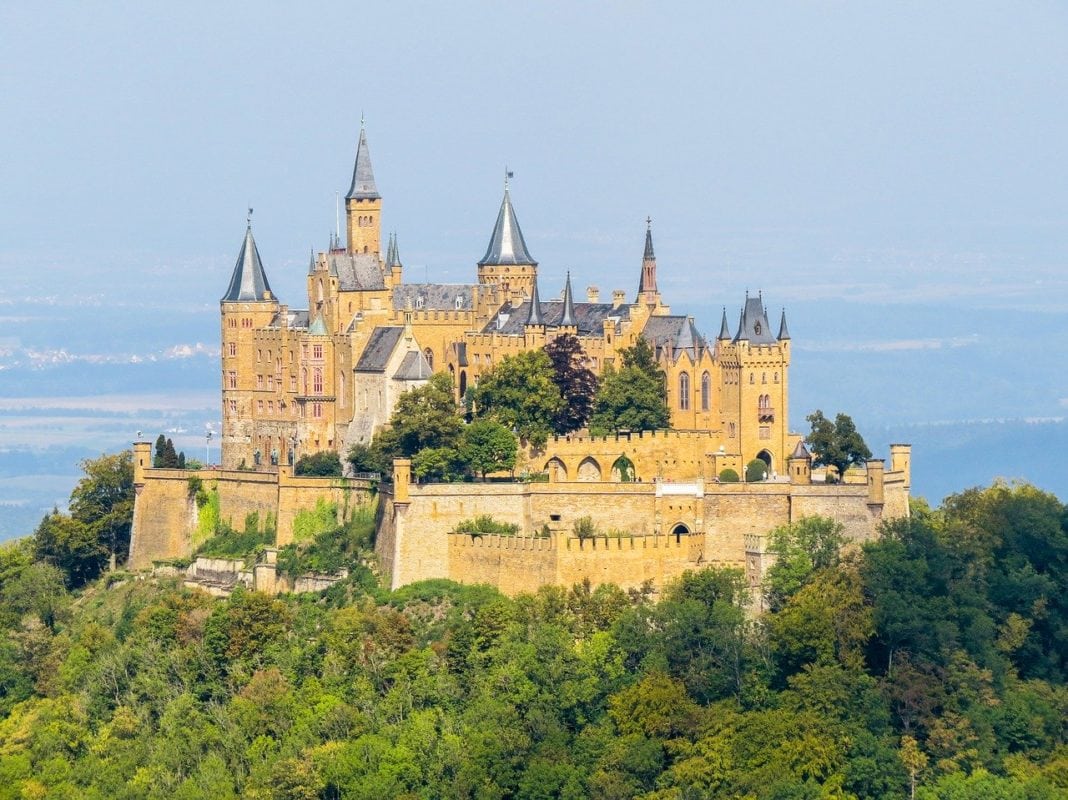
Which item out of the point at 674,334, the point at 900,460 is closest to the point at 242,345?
the point at 674,334

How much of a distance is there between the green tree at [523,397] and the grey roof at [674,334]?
464 centimetres

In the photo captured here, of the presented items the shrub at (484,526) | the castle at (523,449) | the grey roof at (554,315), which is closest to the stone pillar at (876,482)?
the castle at (523,449)

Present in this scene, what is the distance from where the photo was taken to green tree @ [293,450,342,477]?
86.3m

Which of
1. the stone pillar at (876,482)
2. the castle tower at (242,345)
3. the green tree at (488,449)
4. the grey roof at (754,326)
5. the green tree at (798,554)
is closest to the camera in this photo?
the green tree at (798,554)

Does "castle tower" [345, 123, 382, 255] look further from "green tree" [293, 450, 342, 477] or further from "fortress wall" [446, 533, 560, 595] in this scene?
"fortress wall" [446, 533, 560, 595]

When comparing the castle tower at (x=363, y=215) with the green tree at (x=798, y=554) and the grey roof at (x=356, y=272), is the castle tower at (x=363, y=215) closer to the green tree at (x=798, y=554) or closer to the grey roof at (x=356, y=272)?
the grey roof at (x=356, y=272)

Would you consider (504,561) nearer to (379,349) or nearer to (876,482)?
(876,482)

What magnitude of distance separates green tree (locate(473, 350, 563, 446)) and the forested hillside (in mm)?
8103

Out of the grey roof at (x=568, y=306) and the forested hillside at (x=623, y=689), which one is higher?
the grey roof at (x=568, y=306)

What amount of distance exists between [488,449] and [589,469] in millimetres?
3672

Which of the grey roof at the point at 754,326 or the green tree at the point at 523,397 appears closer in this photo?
the green tree at the point at 523,397

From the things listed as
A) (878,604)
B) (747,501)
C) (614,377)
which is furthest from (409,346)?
(878,604)

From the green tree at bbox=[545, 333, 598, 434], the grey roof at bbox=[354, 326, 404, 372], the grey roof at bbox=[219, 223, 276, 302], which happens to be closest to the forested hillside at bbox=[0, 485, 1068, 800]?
the green tree at bbox=[545, 333, 598, 434]

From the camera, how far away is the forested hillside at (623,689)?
221ft
